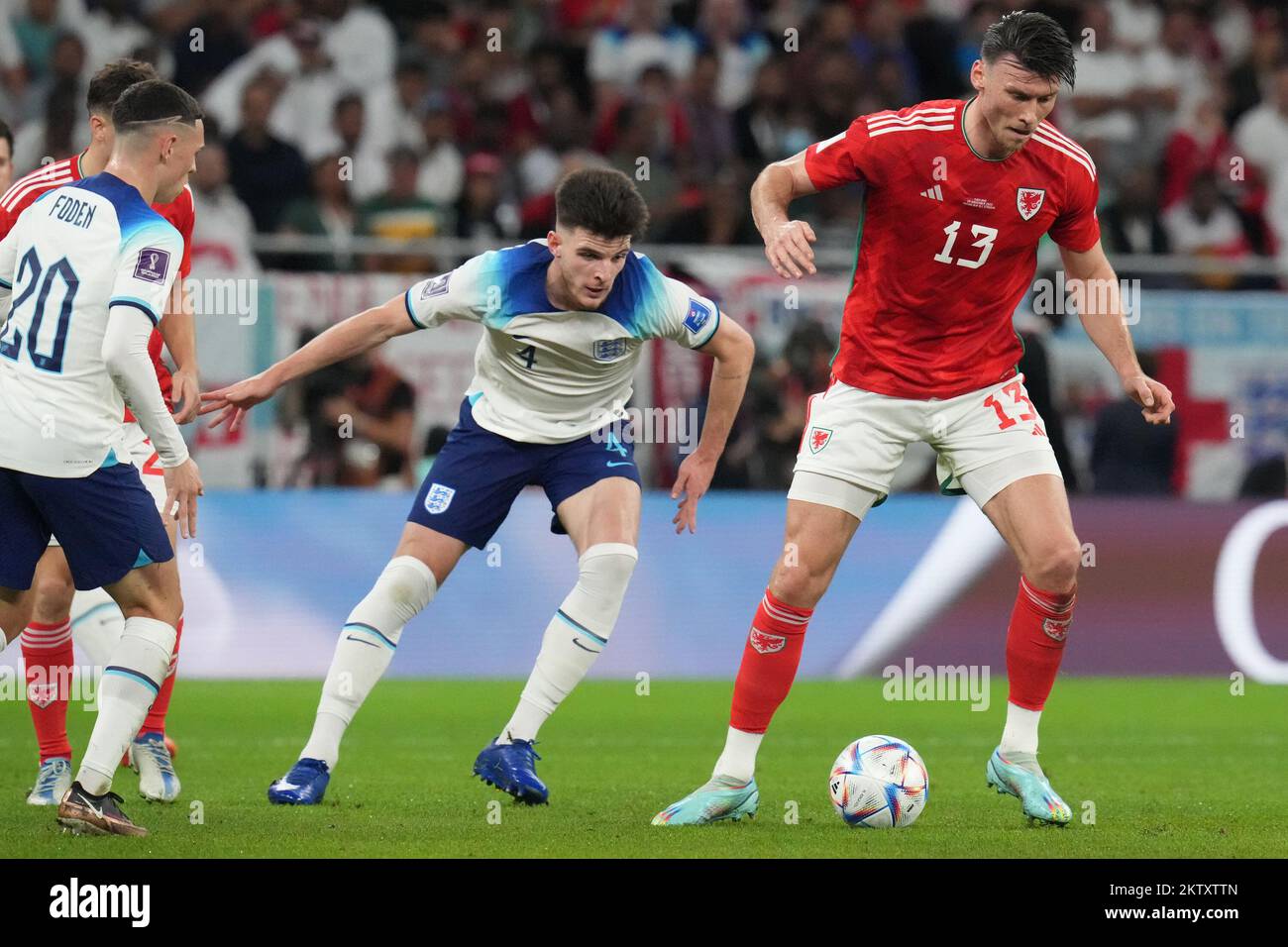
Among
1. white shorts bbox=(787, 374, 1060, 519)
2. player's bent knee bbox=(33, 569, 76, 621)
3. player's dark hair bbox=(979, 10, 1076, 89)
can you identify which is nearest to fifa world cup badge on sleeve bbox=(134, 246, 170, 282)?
player's bent knee bbox=(33, 569, 76, 621)

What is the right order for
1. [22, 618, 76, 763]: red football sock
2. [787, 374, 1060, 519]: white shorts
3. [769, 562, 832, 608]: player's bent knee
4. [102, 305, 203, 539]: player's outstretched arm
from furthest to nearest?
[22, 618, 76, 763]: red football sock
[787, 374, 1060, 519]: white shorts
[769, 562, 832, 608]: player's bent knee
[102, 305, 203, 539]: player's outstretched arm

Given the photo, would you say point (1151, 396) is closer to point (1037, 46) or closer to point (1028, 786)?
point (1037, 46)

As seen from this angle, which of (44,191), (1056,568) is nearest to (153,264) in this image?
(44,191)

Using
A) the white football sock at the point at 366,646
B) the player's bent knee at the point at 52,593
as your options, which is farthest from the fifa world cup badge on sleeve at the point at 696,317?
the player's bent knee at the point at 52,593

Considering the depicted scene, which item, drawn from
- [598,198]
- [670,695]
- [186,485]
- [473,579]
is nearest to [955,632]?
[670,695]

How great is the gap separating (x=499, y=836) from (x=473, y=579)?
245 inches

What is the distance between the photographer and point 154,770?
7207 millimetres

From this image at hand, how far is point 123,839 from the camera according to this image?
585cm

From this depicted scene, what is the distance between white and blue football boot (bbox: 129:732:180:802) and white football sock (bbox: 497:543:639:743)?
1.30 meters

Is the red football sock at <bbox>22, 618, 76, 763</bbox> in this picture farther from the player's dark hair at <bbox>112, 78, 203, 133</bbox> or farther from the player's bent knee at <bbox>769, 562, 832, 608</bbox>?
the player's bent knee at <bbox>769, 562, 832, 608</bbox>

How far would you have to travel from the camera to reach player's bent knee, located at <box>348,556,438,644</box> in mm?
6957

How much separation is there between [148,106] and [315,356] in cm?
103

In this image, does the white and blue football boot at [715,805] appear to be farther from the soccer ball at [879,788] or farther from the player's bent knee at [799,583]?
the player's bent knee at [799,583]

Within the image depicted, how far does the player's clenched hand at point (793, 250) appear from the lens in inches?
231
